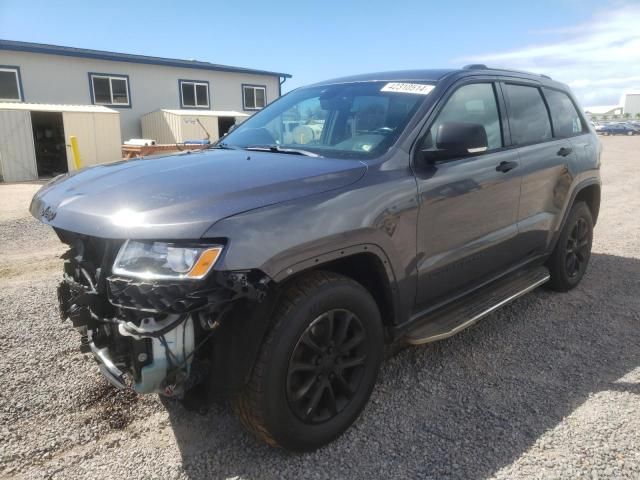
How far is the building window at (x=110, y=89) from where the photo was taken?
18469 millimetres

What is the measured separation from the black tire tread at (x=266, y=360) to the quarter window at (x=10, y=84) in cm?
1833

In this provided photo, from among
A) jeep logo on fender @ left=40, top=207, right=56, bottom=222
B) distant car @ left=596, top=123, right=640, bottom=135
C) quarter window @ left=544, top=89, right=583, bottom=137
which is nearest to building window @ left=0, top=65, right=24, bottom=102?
jeep logo on fender @ left=40, top=207, right=56, bottom=222

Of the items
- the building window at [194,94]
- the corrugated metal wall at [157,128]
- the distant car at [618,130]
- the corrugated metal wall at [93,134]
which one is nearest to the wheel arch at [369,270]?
the corrugated metal wall at [93,134]

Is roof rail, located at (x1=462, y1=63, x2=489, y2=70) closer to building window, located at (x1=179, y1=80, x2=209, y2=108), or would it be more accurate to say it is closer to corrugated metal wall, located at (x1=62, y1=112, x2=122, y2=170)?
corrugated metal wall, located at (x1=62, y1=112, x2=122, y2=170)

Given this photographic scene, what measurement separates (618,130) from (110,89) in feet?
153

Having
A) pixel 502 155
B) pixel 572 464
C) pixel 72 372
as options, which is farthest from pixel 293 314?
pixel 502 155

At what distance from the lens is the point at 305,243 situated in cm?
215

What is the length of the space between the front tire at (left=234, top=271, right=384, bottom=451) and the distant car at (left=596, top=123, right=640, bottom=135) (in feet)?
171

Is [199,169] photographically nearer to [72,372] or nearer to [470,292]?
[72,372]

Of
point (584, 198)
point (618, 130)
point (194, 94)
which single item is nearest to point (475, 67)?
point (584, 198)

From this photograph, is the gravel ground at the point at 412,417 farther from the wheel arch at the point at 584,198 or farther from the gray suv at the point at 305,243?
the wheel arch at the point at 584,198

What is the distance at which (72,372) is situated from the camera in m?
3.12

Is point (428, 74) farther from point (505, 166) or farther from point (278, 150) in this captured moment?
point (278, 150)

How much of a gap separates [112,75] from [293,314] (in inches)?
770
